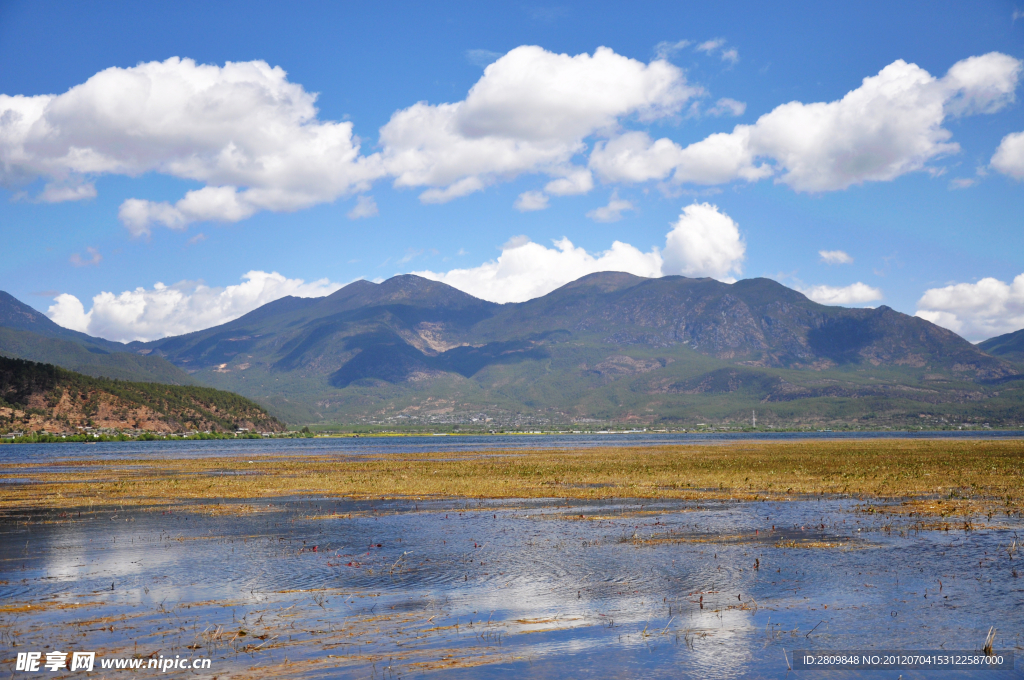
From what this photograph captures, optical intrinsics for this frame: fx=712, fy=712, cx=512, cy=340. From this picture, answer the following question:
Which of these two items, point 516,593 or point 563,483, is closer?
point 516,593

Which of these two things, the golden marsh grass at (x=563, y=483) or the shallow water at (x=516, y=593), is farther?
the golden marsh grass at (x=563, y=483)

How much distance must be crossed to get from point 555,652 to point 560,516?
23812 mm

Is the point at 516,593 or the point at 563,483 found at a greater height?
the point at 516,593

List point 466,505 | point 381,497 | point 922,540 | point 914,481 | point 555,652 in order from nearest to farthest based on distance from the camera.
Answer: point 555,652, point 922,540, point 466,505, point 381,497, point 914,481

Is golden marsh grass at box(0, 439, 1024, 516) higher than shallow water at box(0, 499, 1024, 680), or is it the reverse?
shallow water at box(0, 499, 1024, 680)

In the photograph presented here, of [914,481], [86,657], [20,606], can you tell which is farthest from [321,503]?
[914,481]

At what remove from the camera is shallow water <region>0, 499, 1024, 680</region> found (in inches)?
672

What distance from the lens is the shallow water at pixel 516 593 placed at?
17.1m

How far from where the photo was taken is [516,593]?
921 inches

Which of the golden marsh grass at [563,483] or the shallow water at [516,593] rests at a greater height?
the shallow water at [516,593]

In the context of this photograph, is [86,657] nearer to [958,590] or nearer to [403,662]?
[403,662]

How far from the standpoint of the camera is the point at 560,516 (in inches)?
1607

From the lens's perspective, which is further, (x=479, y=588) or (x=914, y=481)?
(x=914, y=481)

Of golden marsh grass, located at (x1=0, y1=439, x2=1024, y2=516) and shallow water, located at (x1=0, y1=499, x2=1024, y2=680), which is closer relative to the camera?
shallow water, located at (x1=0, y1=499, x2=1024, y2=680)
